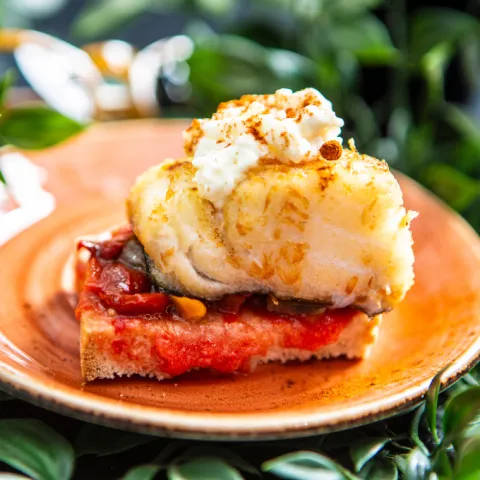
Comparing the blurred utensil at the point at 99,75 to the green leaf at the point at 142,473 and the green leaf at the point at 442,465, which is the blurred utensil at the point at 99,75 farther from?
the green leaf at the point at 442,465

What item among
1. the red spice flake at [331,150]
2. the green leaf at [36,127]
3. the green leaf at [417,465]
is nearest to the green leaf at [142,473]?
the green leaf at [417,465]

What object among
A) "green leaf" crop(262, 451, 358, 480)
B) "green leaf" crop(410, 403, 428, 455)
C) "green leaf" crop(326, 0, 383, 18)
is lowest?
"green leaf" crop(410, 403, 428, 455)

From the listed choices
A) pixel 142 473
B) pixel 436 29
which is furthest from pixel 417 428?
pixel 436 29

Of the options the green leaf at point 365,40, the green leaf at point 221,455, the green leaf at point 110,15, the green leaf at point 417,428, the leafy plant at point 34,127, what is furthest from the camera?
the green leaf at point 110,15

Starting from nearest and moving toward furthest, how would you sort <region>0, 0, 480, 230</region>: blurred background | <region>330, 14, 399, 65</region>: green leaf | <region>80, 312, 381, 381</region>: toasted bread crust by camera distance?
<region>80, 312, 381, 381</region>: toasted bread crust < <region>330, 14, 399, 65</region>: green leaf < <region>0, 0, 480, 230</region>: blurred background

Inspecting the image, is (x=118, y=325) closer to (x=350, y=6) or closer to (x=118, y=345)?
(x=118, y=345)

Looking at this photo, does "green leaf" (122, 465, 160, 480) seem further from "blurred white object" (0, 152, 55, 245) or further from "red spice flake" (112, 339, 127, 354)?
"blurred white object" (0, 152, 55, 245)

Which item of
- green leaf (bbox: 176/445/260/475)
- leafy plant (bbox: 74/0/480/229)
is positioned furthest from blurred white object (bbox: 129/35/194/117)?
green leaf (bbox: 176/445/260/475)
